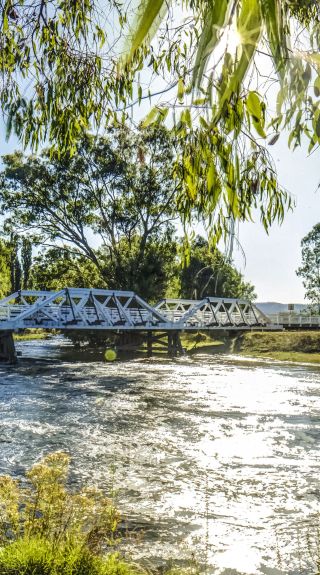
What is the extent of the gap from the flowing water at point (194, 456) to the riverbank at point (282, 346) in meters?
13.7

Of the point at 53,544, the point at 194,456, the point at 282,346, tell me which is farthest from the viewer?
the point at 282,346

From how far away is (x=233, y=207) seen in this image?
3.89 m

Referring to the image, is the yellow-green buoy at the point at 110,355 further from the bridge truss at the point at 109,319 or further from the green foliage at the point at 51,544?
the green foliage at the point at 51,544

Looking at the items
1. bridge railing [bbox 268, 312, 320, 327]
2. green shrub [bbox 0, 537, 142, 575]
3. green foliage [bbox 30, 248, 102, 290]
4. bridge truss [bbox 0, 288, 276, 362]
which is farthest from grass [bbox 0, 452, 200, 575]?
bridge railing [bbox 268, 312, 320, 327]

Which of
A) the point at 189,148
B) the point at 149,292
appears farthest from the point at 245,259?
the point at 149,292

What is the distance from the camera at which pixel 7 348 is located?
27.1m

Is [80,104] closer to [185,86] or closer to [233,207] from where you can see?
[185,86]

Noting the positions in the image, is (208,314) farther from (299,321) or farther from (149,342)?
(299,321)

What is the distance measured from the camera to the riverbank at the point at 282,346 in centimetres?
3275

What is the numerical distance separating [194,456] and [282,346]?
28.3 metres

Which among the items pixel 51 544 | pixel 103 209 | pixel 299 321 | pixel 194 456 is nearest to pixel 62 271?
pixel 103 209

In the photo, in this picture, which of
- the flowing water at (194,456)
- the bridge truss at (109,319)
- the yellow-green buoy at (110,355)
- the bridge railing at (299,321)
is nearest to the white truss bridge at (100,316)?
the bridge truss at (109,319)

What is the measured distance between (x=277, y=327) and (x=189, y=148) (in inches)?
1742

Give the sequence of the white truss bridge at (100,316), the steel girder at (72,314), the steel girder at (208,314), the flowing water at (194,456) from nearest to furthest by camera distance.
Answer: the flowing water at (194,456) → the steel girder at (72,314) → the white truss bridge at (100,316) → the steel girder at (208,314)
